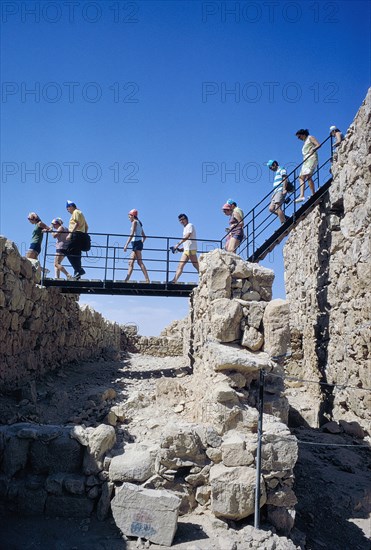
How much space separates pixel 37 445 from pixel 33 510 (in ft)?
2.02

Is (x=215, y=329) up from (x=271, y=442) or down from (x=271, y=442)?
up

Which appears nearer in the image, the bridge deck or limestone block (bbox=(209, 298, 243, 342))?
limestone block (bbox=(209, 298, 243, 342))

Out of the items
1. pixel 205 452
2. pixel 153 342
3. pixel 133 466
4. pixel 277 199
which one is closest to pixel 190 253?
pixel 277 199

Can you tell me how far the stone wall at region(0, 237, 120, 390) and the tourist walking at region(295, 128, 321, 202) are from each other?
5746mm

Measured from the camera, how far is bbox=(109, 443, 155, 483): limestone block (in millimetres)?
4184

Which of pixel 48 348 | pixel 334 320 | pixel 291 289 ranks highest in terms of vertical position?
pixel 291 289

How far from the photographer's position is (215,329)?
5340mm

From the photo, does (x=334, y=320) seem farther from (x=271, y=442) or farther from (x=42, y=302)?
(x=42, y=302)

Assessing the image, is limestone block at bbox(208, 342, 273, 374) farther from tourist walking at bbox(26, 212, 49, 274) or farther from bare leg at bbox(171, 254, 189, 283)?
tourist walking at bbox(26, 212, 49, 274)

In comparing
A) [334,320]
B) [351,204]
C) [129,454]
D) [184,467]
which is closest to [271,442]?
[184,467]

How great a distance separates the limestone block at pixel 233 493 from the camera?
4047 mm

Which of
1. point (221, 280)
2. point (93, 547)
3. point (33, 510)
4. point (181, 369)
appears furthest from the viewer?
point (181, 369)

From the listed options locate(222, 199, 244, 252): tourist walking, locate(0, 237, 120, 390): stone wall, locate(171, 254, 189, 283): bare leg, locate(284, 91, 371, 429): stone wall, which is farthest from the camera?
locate(171, 254, 189, 283): bare leg

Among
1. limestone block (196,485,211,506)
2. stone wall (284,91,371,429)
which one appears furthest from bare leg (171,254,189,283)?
limestone block (196,485,211,506)
